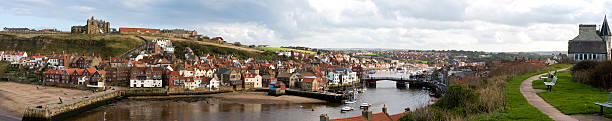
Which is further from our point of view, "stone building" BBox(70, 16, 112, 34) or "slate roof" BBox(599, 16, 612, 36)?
"stone building" BBox(70, 16, 112, 34)

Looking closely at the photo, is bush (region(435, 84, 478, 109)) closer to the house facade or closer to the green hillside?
the house facade

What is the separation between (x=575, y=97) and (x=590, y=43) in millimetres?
34025

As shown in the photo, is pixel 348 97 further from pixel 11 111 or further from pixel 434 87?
pixel 11 111

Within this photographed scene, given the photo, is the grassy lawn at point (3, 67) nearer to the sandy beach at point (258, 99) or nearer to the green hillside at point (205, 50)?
the green hillside at point (205, 50)

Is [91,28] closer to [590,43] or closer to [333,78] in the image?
[333,78]

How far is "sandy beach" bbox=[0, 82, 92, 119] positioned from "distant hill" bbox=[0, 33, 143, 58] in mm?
36883

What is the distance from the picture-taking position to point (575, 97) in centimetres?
2000

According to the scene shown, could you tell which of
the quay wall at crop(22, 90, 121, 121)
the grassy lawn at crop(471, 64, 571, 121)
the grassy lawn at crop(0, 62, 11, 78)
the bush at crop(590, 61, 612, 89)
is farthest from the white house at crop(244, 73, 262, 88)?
the grassy lawn at crop(471, 64, 571, 121)

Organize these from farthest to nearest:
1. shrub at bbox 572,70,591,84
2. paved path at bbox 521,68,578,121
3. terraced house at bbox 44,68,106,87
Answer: terraced house at bbox 44,68,106,87, shrub at bbox 572,70,591,84, paved path at bbox 521,68,578,121

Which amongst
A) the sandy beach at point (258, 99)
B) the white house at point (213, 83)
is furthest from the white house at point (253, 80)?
the sandy beach at point (258, 99)

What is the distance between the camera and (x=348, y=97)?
58344mm

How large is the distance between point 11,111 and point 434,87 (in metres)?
63.9

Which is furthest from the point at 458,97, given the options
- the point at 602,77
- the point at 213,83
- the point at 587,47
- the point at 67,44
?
the point at 67,44

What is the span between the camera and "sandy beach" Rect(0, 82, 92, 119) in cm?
4241
